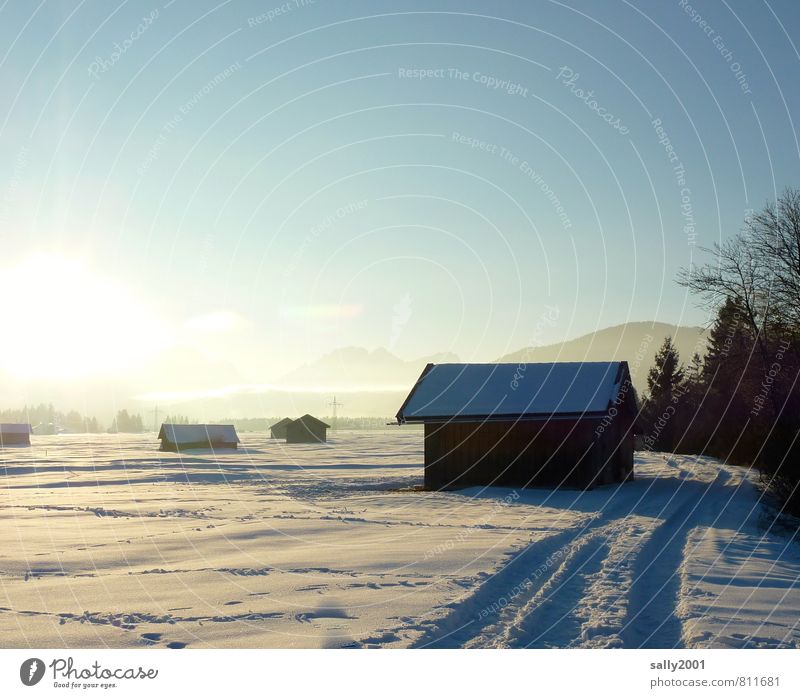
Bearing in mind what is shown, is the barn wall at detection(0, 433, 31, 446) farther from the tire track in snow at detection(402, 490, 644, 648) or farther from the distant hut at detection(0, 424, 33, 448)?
the tire track in snow at detection(402, 490, 644, 648)

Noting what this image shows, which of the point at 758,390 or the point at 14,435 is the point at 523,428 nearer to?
the point at 758,390

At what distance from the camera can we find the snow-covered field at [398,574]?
8.20 meters

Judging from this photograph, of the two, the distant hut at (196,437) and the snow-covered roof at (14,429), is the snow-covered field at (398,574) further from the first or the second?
the snow-covered roof at (14,429)

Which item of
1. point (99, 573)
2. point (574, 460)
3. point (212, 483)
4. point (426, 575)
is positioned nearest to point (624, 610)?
point (426, 575)

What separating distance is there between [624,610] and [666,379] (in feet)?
261

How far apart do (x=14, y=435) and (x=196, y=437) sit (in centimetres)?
3186

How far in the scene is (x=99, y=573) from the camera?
456 inches

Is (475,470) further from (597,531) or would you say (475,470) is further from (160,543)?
(160,543)

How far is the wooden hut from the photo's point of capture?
29125 mm

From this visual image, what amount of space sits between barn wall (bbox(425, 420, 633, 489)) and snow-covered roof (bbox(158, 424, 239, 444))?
186ft

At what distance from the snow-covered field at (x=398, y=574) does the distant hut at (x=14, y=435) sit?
83460mm

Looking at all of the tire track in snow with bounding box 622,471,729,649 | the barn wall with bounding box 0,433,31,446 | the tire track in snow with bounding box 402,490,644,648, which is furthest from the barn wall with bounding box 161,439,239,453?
the tire track in snow with bounding box 402,490,644,648

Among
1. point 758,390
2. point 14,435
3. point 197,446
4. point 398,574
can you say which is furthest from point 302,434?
point 398,574

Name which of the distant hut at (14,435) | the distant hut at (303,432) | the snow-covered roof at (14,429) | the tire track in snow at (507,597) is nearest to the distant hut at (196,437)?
the distant hut at (303,432)
